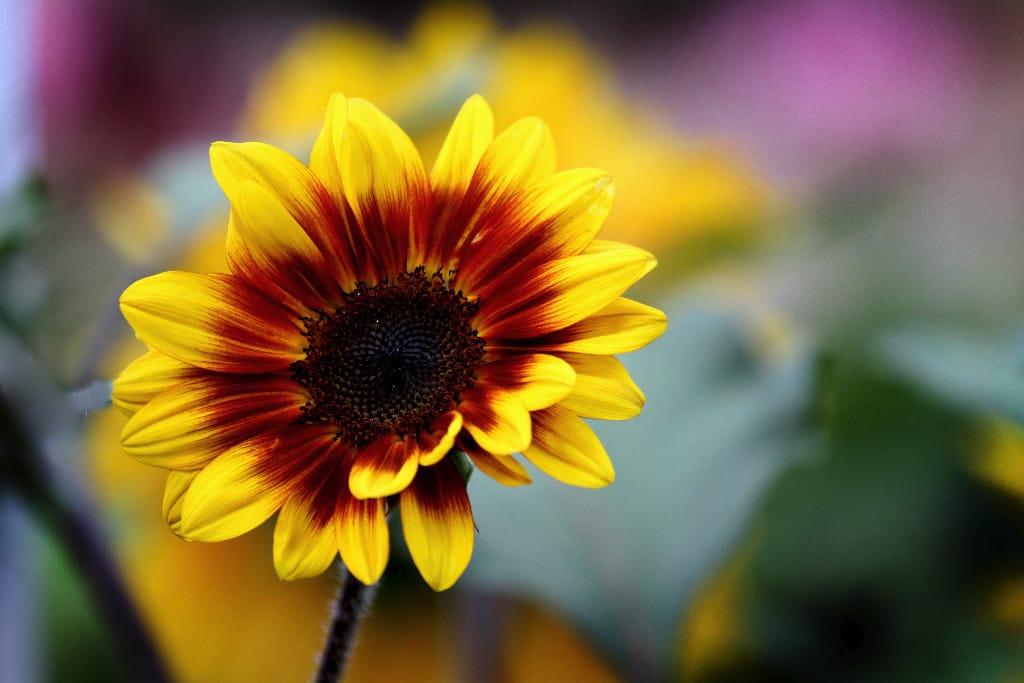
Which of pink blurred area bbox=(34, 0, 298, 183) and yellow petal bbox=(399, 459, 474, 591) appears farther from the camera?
pink blurred area bbox=(34, 0, 298, 183)

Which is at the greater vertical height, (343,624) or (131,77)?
(131,77)

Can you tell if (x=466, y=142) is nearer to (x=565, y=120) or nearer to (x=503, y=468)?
(x=503, y=468)

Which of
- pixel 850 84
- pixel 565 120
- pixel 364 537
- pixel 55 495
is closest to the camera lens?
pixel 364 537

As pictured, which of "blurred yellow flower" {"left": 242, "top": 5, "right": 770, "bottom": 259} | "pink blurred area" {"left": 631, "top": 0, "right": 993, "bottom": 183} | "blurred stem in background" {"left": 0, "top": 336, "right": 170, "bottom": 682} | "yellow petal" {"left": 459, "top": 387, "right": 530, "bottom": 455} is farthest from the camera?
"pink blurred area" {"left": 631, "top": 0, "right": 993, "bottom": 183}

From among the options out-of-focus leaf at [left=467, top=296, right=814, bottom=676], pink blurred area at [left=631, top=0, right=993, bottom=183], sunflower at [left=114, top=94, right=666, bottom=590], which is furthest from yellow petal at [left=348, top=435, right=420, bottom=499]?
pink blurred area at [left=631, top=0, right=993, bottom=183]

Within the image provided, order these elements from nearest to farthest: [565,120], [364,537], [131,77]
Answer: [364,537], [565,120], [131,77]

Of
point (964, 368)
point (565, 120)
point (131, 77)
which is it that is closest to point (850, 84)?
point (565, 120)

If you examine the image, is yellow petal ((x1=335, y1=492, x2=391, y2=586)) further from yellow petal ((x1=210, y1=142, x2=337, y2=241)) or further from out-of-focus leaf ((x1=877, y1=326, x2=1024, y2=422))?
out-of-focus leaf ((x1=877, y1=326, x2=1024, y2=422))

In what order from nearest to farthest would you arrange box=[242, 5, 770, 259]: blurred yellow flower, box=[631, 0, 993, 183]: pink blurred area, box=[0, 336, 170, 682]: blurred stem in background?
1. box=[0, 336, 170, 682]: blurred stem in background
2. box=[242, 5, 770, 259]: blurred yellow flower
3. box=[631, 0, 993, 183]: pink blurred area

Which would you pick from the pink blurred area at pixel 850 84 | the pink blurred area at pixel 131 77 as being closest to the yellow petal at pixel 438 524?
the pink blurred area at pixel 850 84
